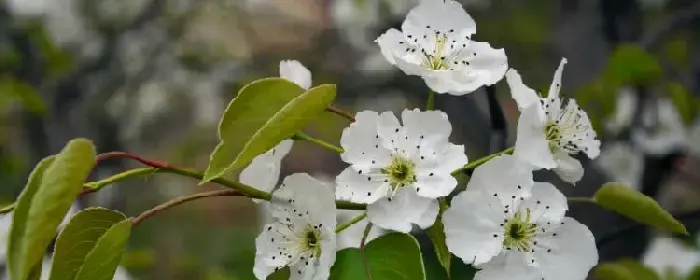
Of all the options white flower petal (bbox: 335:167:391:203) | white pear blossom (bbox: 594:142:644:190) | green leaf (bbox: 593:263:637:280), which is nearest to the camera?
white flower petal (bbox: 335:167:391:203)

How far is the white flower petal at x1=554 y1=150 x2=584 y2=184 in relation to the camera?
1.92 feet

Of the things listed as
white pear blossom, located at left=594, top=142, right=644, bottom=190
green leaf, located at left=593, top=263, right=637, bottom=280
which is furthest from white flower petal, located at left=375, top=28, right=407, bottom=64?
white pear blossom, located at left=594, top=142, right=644, bottom=190

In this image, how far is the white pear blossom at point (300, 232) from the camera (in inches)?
21.3

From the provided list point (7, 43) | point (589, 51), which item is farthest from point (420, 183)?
point (7, 43)

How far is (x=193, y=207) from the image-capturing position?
317 centimetres

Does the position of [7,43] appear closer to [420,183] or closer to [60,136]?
[60,136]

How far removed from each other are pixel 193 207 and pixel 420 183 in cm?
271

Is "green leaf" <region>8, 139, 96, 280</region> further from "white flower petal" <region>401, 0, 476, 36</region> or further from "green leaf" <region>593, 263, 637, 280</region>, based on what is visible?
"green leaf" <region>593, 263, 637, 280</region>

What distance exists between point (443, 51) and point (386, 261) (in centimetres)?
18

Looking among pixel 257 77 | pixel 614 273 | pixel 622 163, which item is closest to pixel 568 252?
pixel 614 273

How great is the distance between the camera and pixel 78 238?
1.67ft

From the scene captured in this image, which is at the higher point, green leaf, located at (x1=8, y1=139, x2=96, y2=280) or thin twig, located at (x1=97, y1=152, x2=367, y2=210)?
green leaf, located at (x1=8, y1=139, x2=96, y2=280)

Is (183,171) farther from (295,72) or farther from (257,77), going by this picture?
(257,77)

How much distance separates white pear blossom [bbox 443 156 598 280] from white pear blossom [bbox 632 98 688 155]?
0.86m
